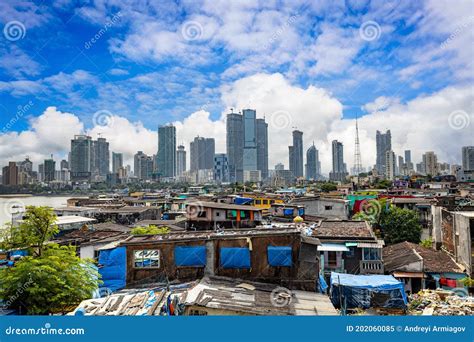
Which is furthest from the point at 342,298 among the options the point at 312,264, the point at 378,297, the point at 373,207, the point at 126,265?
the point at 373,207

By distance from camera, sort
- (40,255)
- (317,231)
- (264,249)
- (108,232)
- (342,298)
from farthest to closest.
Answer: (108,232)
(317,231)
(342,298)
(264,249)
(40,255)

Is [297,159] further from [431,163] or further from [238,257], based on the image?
[238,257]

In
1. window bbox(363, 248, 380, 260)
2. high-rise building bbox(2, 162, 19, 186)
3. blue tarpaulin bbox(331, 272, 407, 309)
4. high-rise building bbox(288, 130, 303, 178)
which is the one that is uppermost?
high-rise building bbox(288, 130, 303, 178)

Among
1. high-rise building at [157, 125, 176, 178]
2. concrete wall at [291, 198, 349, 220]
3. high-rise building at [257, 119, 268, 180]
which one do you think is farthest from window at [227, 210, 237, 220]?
high-rise building at [157, 125, 176, 178]

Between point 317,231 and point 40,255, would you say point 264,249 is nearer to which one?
point 40,255

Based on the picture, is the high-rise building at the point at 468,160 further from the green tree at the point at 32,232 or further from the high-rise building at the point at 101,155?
the green tree at the point at 32,232

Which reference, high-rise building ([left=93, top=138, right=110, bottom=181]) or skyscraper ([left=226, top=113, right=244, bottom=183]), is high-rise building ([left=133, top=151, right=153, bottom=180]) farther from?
high-rise building ([left=93, top=138, right=110, bottom=181])
